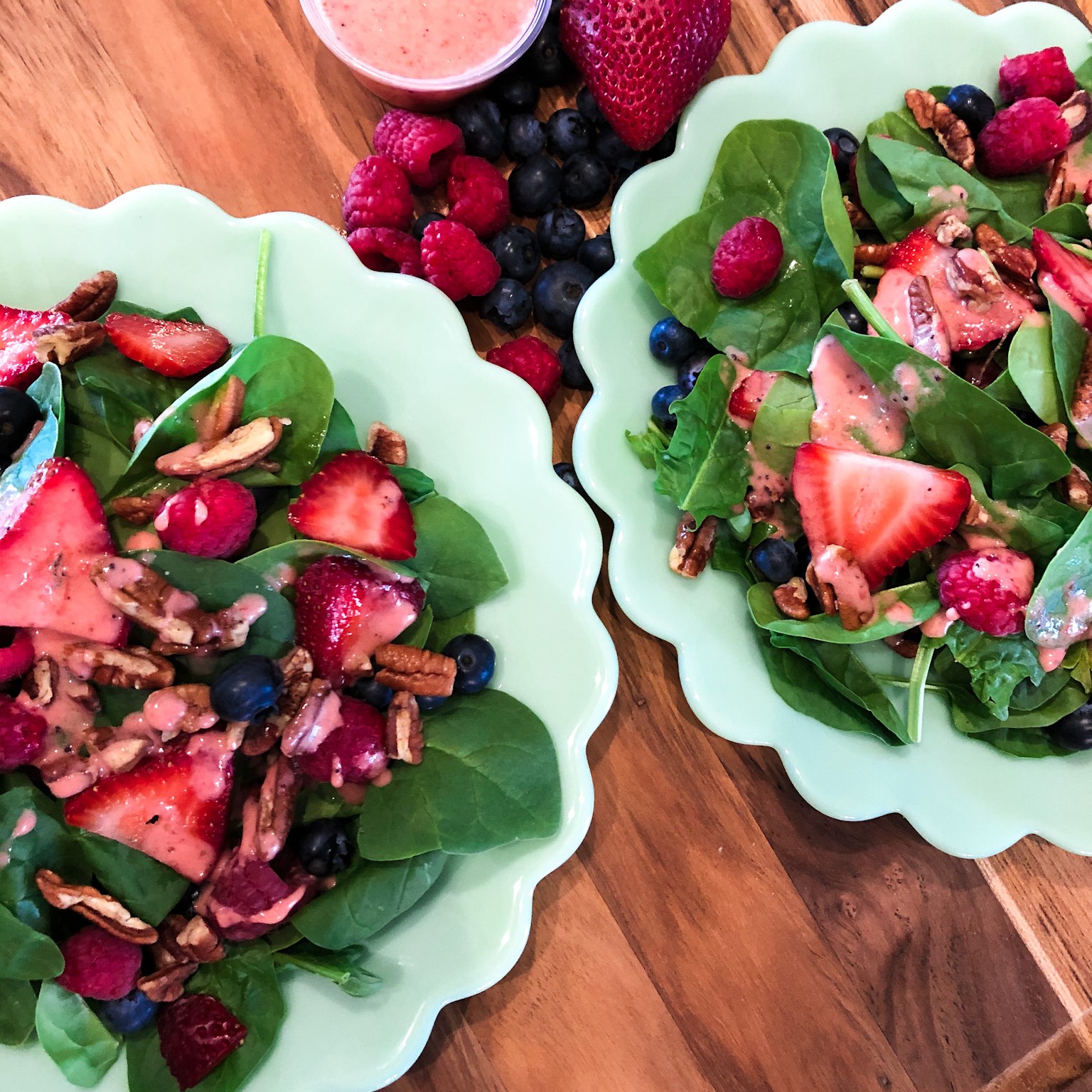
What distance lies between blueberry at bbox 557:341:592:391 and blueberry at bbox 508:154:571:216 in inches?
8.0

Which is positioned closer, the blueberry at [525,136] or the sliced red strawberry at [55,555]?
the sliced red strawberry at [55,555]

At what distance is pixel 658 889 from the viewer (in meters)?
1.22

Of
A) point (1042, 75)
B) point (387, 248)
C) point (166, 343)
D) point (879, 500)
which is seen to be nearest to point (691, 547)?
point (879, 500)

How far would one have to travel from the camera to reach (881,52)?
1.20 meters

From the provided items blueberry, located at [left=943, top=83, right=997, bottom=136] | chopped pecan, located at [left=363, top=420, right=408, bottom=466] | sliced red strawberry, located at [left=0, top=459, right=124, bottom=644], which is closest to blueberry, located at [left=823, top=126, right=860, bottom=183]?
blueberry, located at [left=943, top=83, right=997, bottom=136]

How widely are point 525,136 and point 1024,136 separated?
69cm

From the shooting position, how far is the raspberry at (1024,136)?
44.7 inches

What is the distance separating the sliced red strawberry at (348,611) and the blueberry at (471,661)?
7cm

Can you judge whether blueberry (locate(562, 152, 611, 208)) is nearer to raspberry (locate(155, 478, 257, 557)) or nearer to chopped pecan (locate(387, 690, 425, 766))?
raspberry (locate(155, 478, 257, 557))

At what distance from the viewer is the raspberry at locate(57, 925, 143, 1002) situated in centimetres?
93

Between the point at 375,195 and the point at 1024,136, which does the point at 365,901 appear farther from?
the point at 1024,136

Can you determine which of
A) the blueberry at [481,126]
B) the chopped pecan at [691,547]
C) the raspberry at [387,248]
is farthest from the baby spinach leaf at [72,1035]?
the blueberry at [481,126]

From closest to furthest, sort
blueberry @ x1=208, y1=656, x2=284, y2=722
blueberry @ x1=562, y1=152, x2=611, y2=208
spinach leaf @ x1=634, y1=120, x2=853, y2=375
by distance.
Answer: blueberry @ x1=208, y1=656, x2=284, y2=722 < spinach leaf @ x1=634, y1=120, x2=853, y2=375 < blueberry @ x1=562, y1=152, x2=611, y2=208

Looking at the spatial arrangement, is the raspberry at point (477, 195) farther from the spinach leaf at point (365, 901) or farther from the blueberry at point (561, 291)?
the spinach leaf at point (365, 901)
